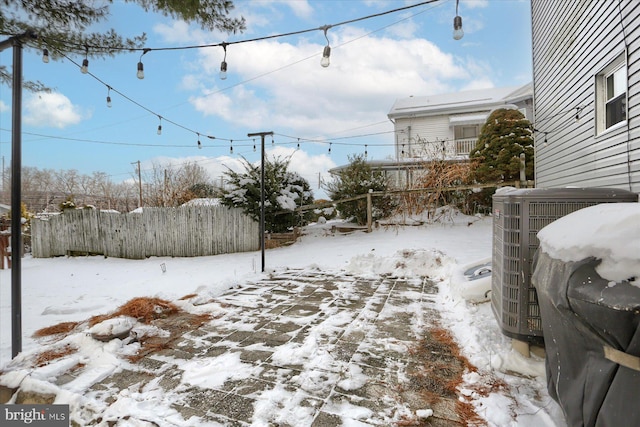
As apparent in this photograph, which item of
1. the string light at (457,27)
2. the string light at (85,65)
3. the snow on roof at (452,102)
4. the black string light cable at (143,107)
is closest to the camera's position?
the string light at (457,27)

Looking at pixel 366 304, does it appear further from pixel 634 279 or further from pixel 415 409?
pixel 634 279

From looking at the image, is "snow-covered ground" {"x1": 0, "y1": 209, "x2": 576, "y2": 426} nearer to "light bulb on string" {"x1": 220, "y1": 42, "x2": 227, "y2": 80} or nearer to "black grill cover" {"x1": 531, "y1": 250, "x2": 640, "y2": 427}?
"black grill cover" {"x1": 531, "y1": 250, "x2": 640, "y2": 427}

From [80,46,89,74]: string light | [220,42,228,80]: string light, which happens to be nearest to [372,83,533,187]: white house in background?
[220,42,228,80]: string light

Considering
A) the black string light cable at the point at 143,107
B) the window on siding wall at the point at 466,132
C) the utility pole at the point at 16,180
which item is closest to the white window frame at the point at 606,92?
the utility pole at the point at 16,180

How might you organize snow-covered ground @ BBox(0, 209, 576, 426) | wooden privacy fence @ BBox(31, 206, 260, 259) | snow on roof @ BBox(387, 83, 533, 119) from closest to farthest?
snow-covered ground @ BBox(0, 209, 576, 426)
wooden privacy fence @ BBox(31, 206, 260, 259)
snow on roof @ BBox(387, 83, 533, 119)

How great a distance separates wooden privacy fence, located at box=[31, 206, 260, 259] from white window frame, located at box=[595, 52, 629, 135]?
7.41 meters

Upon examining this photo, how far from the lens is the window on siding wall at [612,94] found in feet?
13.2

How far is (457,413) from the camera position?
1875 mm

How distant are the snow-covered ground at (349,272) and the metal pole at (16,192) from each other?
0.31 metres

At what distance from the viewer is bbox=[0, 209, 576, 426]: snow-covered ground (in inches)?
86.4

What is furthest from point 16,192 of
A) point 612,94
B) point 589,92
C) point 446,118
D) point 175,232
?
point 446,118

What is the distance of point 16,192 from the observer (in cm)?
264

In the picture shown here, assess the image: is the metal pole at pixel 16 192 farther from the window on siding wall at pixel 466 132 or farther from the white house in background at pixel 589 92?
the window on siding wall at pixel 466 132

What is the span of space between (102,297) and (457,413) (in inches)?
197
